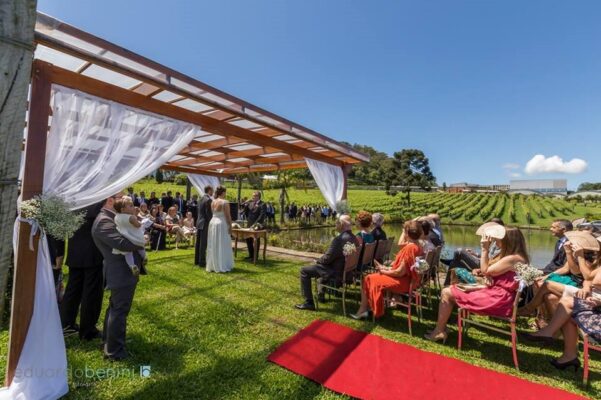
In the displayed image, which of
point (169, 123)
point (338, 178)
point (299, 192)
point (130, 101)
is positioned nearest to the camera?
point (130, 101)

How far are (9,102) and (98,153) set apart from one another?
2.70 metres

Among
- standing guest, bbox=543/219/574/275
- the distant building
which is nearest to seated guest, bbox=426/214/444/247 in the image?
standing guest, bbox=543/219/574/275

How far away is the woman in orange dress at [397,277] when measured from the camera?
148 inches

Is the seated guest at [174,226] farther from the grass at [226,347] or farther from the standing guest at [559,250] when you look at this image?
the standing guest at [559,250]

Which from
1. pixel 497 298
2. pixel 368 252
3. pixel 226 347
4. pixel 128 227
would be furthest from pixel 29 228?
pixel 497 298

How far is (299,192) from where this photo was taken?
35.3 m

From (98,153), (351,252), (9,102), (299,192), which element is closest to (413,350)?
(351,252)

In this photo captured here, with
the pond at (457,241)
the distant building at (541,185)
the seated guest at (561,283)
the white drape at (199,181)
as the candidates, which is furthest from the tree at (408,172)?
the distant building at (541,185)

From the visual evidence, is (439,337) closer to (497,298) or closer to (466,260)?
A: (497,298)

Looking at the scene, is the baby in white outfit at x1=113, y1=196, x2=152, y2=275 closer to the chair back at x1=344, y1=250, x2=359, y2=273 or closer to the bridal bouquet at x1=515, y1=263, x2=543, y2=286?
the chair back at x1=344, y1=250, x2=359, y2=273

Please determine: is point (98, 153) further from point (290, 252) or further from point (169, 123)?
point (290, 252)

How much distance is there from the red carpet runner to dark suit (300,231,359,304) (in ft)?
3.17

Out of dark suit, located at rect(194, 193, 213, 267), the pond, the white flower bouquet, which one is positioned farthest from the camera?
the pond

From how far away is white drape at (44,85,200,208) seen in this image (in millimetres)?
2893
